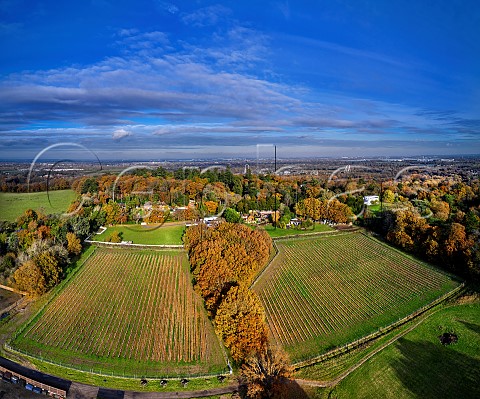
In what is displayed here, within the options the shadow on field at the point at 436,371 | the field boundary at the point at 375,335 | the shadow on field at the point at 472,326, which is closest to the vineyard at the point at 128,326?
the field boundary at the point at 375,335

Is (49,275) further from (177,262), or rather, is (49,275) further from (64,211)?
(64,211)

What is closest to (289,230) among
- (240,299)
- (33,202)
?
(240,299)

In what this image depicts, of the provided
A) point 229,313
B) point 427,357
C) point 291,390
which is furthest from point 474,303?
point 229,313

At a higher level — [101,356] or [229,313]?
[229,313]

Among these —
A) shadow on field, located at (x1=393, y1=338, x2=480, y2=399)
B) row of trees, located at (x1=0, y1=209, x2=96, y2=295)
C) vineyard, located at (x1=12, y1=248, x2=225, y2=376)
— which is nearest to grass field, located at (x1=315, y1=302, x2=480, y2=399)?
shadow on field, located at (x1=393, y1=338, x2=480, y2=399)

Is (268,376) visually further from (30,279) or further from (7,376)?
(30,279)

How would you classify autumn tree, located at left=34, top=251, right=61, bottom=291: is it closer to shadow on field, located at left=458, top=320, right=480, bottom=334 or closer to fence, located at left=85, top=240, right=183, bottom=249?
fence, located at left=85, top=240, right=183, bottom=249
